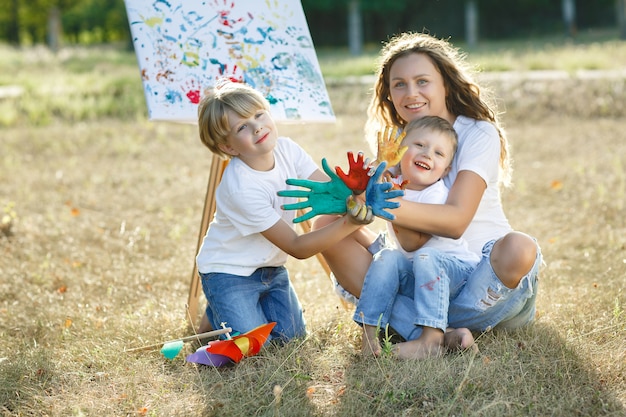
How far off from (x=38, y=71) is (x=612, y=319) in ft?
33.5

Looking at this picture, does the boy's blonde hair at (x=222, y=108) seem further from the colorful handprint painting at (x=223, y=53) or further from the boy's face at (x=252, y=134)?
the colorful handprint painting at (x=223, y=53)

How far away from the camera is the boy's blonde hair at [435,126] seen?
257 cm

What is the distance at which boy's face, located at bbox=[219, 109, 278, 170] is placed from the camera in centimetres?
255

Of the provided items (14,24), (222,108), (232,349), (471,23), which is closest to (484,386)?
(232,349)

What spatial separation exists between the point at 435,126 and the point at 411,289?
0.53 meters

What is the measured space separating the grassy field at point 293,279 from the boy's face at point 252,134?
0.65m

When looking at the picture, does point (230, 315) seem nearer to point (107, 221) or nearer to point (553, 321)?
point (553, 321)

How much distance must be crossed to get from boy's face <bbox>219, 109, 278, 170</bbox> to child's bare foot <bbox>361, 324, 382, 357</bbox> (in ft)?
2.16

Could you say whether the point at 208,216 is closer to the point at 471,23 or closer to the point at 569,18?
the point at 471,23

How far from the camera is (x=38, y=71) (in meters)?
11.3

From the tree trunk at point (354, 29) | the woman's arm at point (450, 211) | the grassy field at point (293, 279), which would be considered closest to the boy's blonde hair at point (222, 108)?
the woman's arm at point (450, 211)

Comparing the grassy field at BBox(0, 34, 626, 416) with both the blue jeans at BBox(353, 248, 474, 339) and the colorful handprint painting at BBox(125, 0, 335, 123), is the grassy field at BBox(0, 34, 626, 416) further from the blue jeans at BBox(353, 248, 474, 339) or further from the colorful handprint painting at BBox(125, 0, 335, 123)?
the colorful handprint painting at BBox(125, 0, 335, 123)

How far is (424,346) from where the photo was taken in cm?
243

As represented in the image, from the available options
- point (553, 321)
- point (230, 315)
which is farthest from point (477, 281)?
point (230, 315)
